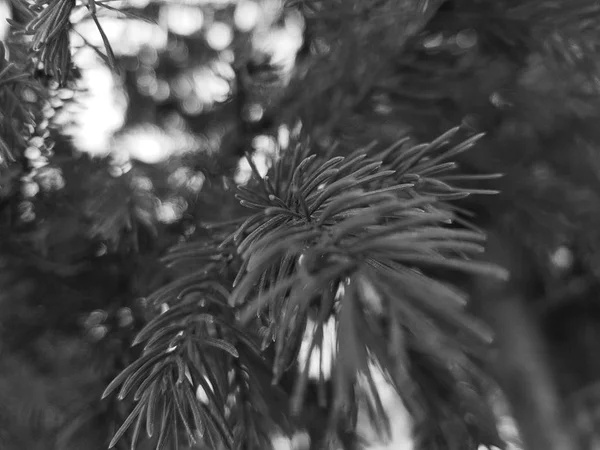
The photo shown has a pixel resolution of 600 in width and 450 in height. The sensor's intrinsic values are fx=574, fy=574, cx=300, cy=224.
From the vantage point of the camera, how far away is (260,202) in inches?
10.7

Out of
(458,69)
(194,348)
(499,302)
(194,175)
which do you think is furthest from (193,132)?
(499,302)

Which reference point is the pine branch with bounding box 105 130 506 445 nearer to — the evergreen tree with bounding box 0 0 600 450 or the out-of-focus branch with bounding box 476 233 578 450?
the evergreen tree with bounding box 0 0 600 450

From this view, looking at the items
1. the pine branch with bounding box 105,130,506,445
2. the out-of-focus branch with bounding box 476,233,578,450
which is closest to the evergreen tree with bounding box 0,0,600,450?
the pine branch with bounding box 105,130,506,445

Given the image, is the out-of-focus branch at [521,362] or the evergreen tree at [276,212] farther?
the out-of-focus branch at [521,362]

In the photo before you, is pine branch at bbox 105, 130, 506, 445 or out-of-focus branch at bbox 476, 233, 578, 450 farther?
out-of-focus branch at bbox 476, 233, 578, 450

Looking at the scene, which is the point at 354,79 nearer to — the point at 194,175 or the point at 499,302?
the point at 194,175

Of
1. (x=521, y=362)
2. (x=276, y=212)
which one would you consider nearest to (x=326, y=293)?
(x=276, y=212)

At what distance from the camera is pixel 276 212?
236mm

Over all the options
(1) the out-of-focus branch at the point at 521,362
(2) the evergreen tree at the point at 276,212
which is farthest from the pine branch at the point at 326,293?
(1) the out-of-focus branch at the point at 521,362

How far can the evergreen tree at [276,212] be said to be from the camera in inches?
7.5

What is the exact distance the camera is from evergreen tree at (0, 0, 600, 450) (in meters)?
0.19

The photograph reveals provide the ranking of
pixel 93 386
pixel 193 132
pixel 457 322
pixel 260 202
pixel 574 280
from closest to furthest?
pixel 457 322, pixel 260 202, pixel 93 386, pixel 193 132, pixel 574 280

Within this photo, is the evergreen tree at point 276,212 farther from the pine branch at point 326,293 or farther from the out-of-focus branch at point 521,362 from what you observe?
the out-of-focus branch at point 521,362

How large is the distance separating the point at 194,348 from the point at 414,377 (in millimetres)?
136
